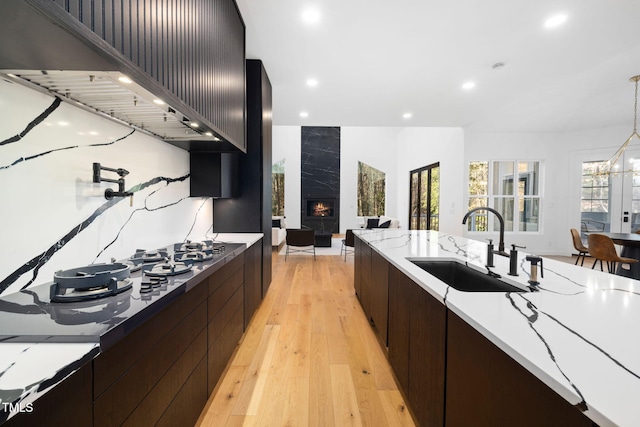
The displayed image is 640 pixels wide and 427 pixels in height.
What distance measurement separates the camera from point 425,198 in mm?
7883

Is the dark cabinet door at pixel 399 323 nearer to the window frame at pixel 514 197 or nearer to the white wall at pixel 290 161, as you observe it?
the window frame at pixel 514 197

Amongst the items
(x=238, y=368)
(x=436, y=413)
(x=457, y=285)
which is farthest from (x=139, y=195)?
(x=457, y=285)

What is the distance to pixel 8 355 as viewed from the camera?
2.07 feet

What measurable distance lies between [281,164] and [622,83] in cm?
849

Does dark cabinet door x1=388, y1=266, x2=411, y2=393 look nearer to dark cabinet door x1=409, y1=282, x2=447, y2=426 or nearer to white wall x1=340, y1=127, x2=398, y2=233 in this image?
dark cabinet door x1=409, y1=282, x2=447, y2=426

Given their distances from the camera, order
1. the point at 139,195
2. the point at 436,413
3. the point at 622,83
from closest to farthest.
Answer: the point at 436,413 → the point at 139,195 → the point at 622,83

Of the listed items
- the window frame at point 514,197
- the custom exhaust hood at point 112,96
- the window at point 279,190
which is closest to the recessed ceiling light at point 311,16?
the custom exhaust hood at point 112,96

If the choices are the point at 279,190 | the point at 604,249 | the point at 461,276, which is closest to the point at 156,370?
the point at 461,276

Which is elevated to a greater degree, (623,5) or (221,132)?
(623,5)

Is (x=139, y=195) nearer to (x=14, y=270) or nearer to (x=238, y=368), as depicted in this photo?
(x=14, y=270)

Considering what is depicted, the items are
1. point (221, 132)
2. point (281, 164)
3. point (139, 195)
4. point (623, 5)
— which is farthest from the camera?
point (281, 164)

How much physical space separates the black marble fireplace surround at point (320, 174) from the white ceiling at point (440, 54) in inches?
196

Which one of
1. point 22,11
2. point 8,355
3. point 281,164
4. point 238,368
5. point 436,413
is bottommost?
point 238,368

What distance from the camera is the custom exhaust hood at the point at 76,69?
0.72 metres
